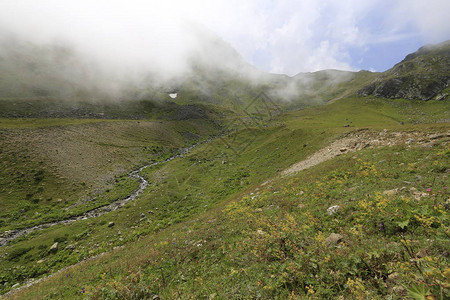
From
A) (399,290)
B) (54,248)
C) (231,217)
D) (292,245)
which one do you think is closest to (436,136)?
(292,245)

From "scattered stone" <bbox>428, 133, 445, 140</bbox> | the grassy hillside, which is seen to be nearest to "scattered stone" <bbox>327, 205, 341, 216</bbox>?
the grassy hillside

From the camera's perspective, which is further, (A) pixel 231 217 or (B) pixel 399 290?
(A) pixel 231 217

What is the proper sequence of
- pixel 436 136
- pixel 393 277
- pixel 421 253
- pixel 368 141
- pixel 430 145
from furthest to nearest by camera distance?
pixel 368 141 → pixel 436 136 → pixel 430 145 → pixel 421 253 → pixel 393 277

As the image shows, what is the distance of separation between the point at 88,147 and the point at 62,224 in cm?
3136

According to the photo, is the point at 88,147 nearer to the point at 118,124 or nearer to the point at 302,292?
the point at 118,124

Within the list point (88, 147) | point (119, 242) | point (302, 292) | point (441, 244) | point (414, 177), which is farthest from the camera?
point (88, 147)

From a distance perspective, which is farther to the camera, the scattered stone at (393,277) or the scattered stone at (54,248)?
the scattered stone at (54,248)

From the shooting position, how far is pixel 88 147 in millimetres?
51219

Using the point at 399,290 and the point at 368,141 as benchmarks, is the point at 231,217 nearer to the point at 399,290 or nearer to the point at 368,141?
the point at 399,290

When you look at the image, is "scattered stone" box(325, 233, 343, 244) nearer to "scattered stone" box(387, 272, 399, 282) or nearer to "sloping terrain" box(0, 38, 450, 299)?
"sloping terrain" box(0, 38, 450, 299)

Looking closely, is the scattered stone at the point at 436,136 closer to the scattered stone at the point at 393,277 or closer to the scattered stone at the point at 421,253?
the scattered stone at the point at 421,253

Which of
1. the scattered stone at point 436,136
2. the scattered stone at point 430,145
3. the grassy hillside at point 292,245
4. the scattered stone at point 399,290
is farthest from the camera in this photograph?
the scattered stone at point 436,136

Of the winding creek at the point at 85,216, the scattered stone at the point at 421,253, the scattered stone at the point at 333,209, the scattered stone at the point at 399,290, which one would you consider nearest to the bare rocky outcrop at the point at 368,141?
the scattered stone at the point at 333,209

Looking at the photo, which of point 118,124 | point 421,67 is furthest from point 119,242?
point 421,67
